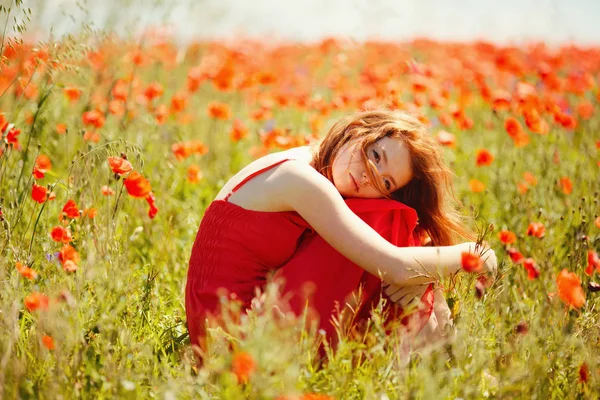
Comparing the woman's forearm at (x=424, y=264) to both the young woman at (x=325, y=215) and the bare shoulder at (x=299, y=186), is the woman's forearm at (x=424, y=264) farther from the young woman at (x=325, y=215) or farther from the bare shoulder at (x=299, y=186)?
the bare shoulder at (x=299, y=186)

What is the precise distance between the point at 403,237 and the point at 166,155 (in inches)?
59.8

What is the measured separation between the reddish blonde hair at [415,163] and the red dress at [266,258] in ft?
0.50

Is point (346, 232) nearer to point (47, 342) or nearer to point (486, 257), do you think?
point (486, 257)

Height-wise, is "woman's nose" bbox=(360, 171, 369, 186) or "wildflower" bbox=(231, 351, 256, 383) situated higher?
"woman's nose" bbox=(360, 171, 369, 186)

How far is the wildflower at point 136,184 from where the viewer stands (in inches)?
82.7

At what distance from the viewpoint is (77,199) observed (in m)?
2.57

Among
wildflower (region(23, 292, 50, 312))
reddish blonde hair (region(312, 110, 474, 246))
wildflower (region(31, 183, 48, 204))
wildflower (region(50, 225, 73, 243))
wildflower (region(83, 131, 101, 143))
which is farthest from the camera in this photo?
wildflower (region(83, 131, 101, 143))

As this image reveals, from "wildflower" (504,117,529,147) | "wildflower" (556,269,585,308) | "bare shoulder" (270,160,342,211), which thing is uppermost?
"bare shoulder" (270,160,342,211)

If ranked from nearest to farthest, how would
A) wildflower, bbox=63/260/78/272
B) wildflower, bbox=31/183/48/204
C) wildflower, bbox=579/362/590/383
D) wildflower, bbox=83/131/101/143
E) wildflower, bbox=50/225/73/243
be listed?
wildflower, bbox=579/362/590/383, wildflower, bbox=63/260/78/272, wildflower, bbox=50/225/73/243, wildflower, bbox=31/183/48/204, wildflower, bbox=83/131/101/143

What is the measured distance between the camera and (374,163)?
2256mm

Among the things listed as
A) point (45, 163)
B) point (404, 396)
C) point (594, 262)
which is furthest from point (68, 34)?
point (594, 262)

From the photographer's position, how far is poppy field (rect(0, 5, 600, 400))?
5.51 ft

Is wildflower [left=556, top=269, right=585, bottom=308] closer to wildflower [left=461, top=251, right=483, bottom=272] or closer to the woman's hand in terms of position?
wildflower [left=461, top=251, right=483, bottom=272]

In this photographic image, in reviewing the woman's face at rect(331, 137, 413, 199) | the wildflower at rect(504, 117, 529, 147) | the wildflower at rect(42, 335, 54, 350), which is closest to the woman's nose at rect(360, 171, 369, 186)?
the woman's face at rect(331, 137, 413, 199)
